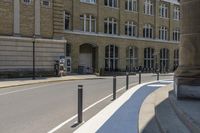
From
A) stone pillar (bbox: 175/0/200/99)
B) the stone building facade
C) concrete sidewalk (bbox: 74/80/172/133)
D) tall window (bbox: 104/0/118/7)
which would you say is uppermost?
tall window (bbox: 104/0/118/7)

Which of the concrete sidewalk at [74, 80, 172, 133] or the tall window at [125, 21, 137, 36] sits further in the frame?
the tall window at [125, 21, 137, 36]

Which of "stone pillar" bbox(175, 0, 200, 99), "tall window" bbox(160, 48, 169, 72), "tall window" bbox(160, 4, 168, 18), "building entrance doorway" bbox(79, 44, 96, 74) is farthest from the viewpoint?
"tall window" bbox(160, 4, 168, 18)

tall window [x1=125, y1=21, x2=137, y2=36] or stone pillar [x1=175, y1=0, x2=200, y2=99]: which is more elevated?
tall window [x1=125, y1=21, x2=137, y2=36]

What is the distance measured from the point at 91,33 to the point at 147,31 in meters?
14.4

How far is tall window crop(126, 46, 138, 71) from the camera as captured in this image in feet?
195

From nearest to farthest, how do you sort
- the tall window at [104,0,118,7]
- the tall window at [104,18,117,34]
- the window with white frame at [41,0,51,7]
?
1. the window with white frame at [41,0,51,7]
2. the tall window at [104,18,117,34]
3. the tall window at [104,0,118,7]

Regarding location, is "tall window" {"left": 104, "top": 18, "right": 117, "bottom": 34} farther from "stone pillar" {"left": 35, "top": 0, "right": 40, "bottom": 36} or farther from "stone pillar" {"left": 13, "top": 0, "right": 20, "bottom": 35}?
"stone pillar" {"left": 13, "top": 0, "right": 20, "bottom": 35}

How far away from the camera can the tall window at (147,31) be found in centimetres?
6353

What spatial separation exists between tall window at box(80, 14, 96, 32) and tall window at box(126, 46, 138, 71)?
8.07 meters

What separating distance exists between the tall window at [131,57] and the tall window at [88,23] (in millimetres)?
8067

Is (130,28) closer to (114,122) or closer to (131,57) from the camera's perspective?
(131,57)

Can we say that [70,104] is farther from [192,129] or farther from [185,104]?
[192,129]

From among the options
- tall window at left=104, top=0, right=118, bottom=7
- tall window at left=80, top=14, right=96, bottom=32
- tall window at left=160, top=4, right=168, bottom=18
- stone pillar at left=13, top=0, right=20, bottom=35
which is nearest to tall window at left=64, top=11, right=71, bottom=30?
tall window at left=80, top=14, right=96, bottom=32

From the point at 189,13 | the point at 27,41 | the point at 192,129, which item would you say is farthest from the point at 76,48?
the point at 192,129
